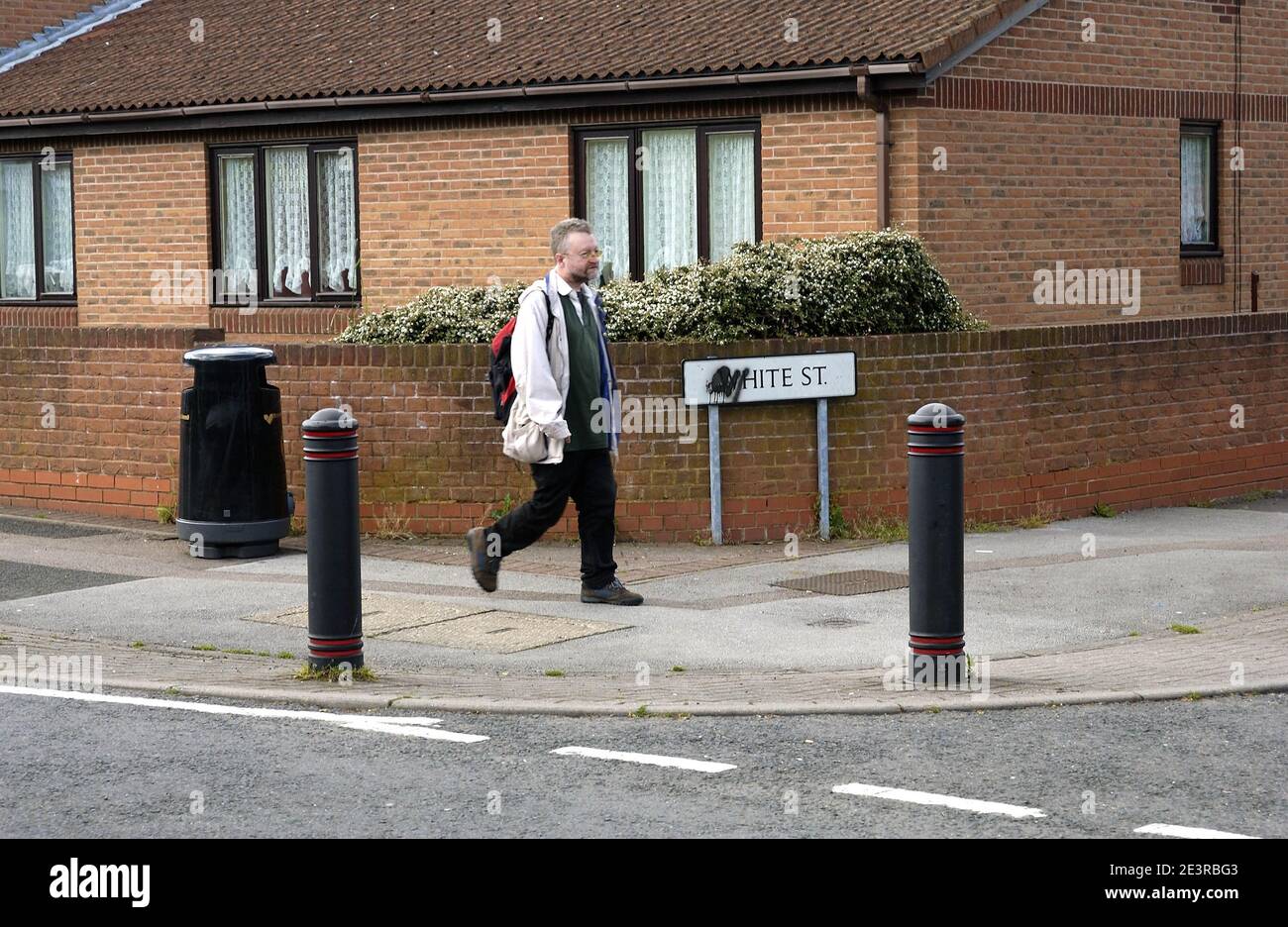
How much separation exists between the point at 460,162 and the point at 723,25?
2.73 meters

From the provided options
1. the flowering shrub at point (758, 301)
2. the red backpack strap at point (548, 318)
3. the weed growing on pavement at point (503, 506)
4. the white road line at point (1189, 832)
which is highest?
the flowering shrub at point (758, 301)

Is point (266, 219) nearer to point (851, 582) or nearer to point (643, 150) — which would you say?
point (643, 150)

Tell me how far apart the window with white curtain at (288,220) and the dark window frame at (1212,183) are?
8102 millimetres

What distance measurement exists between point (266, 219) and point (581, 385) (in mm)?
9778

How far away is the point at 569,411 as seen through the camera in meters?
9.90

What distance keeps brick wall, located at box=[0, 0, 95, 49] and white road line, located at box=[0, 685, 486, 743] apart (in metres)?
16.3

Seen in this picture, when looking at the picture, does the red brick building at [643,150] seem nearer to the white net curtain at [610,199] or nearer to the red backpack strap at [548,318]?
the white net curtain at [610,199]

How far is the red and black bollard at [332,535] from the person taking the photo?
818 cm

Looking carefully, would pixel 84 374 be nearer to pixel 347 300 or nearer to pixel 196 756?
pixel 347 300

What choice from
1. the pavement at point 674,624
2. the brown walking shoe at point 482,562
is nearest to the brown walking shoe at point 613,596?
the pavement at point 674,624

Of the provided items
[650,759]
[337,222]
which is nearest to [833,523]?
[650,759]

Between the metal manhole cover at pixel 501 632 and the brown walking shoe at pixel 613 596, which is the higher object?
the brown walking shoe at pixel 613 596

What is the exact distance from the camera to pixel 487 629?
9.48 meters

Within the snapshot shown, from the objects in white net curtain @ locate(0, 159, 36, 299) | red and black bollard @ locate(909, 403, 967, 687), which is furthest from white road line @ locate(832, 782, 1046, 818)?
white net curtain @ locate(0, 159, 36, 299)
